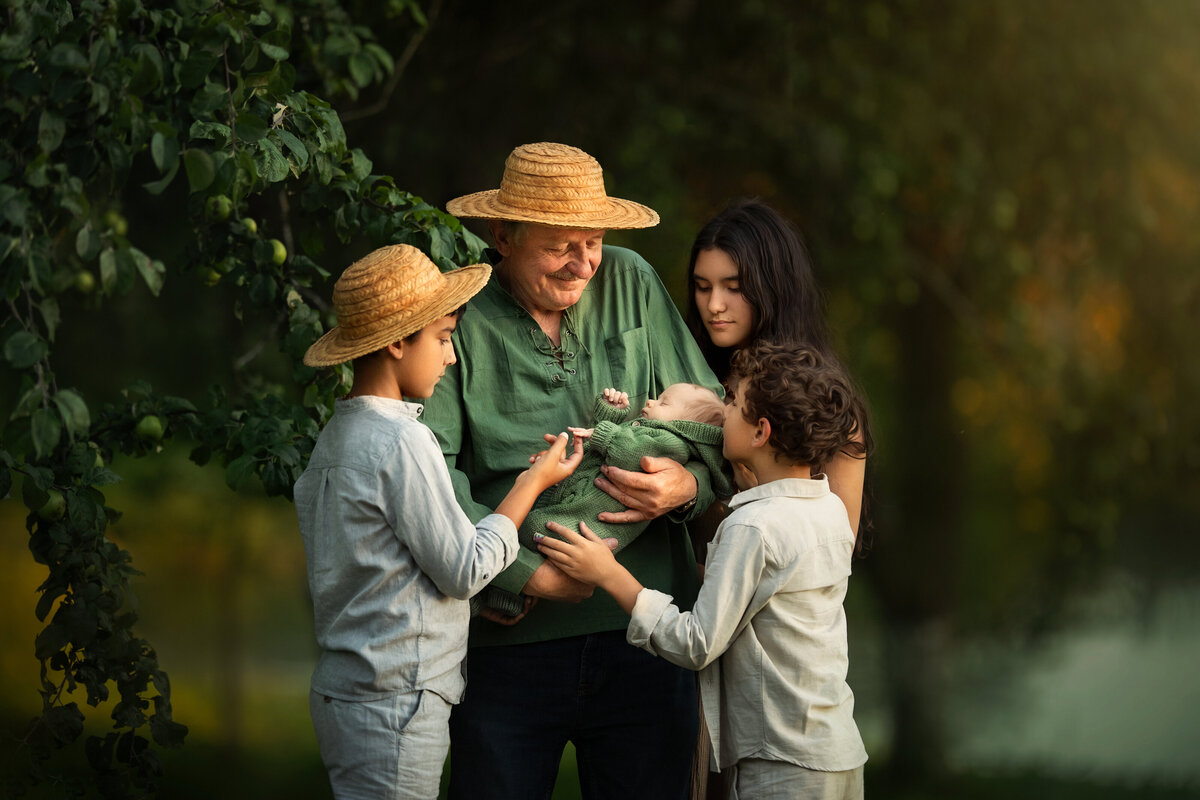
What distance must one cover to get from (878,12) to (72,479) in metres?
3.17

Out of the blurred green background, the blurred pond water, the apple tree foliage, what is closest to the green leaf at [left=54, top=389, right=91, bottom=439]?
the apple tree foliage

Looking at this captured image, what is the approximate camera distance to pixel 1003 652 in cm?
511

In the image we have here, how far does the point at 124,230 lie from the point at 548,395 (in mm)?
925

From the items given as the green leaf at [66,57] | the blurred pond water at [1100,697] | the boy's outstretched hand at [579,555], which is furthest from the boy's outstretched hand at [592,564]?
the blurred pond water at [1100,697]

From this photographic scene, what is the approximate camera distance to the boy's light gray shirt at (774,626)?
1.91 metres

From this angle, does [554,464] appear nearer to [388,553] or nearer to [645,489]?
[645,489]

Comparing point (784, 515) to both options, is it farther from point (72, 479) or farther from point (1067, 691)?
point (1067, 691)

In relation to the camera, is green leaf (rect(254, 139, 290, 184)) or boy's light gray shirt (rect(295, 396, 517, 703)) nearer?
boy's light gray shirt (rect(295, 396, 517, 703))

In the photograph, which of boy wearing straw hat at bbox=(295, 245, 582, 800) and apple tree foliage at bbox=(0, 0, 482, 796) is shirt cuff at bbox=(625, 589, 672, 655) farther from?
apple tree foliage at bbox=(0, 0, 482, 796)

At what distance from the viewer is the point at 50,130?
5.45ft

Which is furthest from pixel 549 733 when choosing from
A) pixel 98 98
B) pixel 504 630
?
pixel 98 98

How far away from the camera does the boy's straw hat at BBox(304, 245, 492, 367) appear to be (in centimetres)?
186

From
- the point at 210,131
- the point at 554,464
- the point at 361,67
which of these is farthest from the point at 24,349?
the point at 361,67

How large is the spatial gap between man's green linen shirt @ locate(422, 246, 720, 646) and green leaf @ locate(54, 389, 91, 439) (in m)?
0.56
